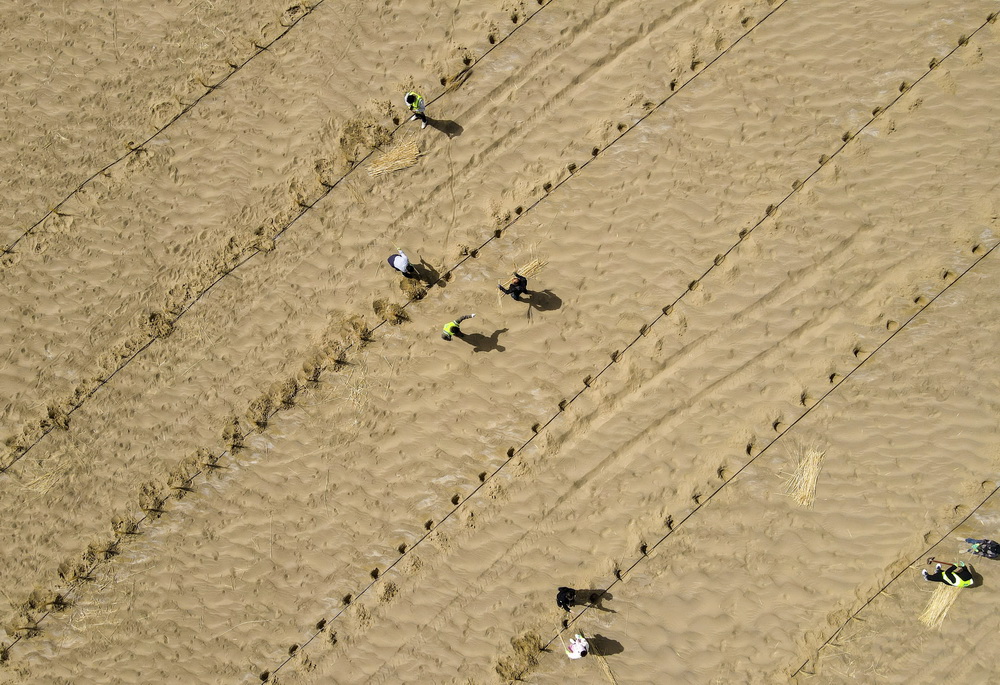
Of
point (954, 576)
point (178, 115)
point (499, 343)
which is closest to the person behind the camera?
point (954, 576)

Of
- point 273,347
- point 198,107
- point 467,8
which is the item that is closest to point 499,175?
point 467,8

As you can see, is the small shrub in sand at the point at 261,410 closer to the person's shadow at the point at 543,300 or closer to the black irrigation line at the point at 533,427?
the black irrigation line at the point at 533,427

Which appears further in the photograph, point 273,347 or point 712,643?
point 273,347

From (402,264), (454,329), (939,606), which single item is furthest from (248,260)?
(939,606)

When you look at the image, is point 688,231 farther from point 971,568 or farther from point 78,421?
point 78,421

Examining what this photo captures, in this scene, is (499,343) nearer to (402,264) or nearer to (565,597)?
(402,264)

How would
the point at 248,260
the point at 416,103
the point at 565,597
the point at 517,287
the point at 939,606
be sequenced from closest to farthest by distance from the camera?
the point at 565,597, the point at 939,606, the point at 517,287, the point at 416,103, the point at 248,260
